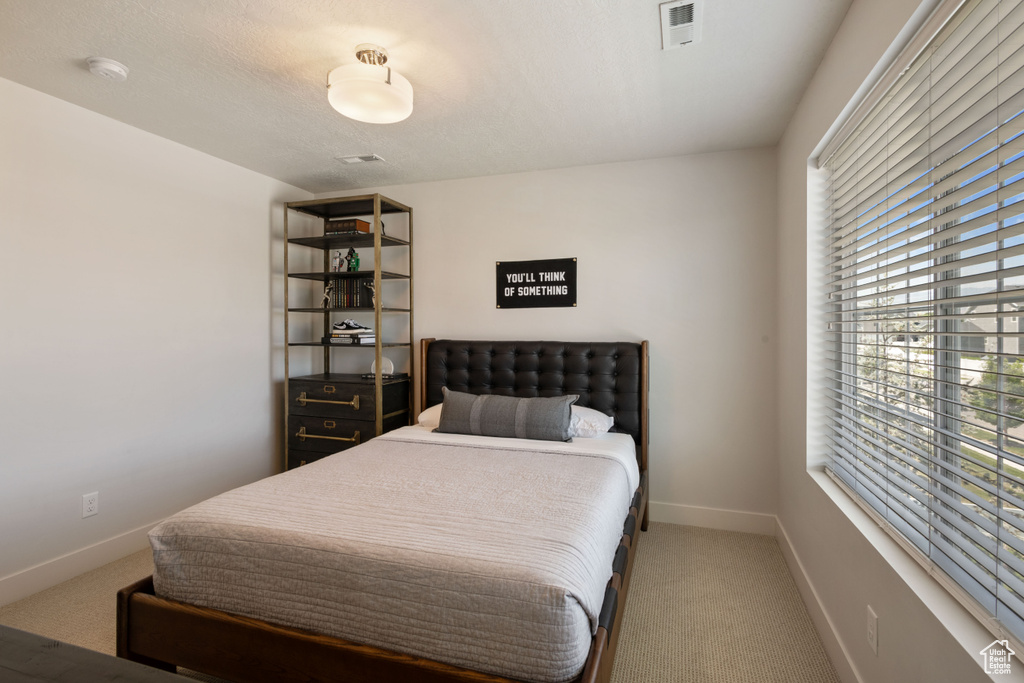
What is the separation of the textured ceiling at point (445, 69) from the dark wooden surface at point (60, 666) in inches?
75.4

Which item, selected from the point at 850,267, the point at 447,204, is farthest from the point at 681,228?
the point at 447,204

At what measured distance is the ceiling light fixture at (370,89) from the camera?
6.32 ft

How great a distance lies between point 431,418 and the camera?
10.6ft

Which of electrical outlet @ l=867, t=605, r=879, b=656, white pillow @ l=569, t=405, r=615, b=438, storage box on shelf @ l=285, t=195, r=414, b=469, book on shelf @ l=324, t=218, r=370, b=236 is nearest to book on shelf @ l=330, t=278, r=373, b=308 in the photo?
storage box on shelf @ l=285, t=195, r=414, b=469

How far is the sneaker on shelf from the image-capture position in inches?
147

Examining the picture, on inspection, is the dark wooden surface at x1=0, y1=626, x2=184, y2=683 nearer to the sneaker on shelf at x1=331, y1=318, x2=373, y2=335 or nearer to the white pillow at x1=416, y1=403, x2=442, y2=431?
the white pillow at x1=416, y1=403, x2=442, y2=431

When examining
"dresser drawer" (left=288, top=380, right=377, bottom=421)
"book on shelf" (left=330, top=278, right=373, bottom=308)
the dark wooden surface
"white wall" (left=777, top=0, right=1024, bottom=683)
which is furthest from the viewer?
"book on shelf" (left=330, top=278, right=373, bottom=308)

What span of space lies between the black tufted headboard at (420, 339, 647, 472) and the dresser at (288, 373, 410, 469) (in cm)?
28

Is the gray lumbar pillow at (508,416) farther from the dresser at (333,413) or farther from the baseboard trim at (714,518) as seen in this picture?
the baseboard trim at (714,518)

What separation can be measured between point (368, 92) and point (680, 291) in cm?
224

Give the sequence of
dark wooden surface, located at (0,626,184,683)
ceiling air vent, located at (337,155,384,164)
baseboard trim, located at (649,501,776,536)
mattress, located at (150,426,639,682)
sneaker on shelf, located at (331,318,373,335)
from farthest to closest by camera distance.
Answer: 1. sneaker on shelf, located at (331,318,373,335)
2. ceiling air vent, located at (337,155,384,164)
3. baseboard trim, located at (649,501,776,536)
4. mattress, located at (150,426,639,682)
5. dark wooden surface, located at (0,626,184,683)

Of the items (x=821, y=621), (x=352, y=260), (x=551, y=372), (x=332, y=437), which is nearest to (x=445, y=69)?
(x=551, y=372)

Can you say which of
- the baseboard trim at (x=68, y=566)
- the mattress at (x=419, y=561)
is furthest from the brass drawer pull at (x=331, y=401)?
the mattress at (x=419, y=561)

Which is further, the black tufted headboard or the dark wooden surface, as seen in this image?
the black tufted headboard
